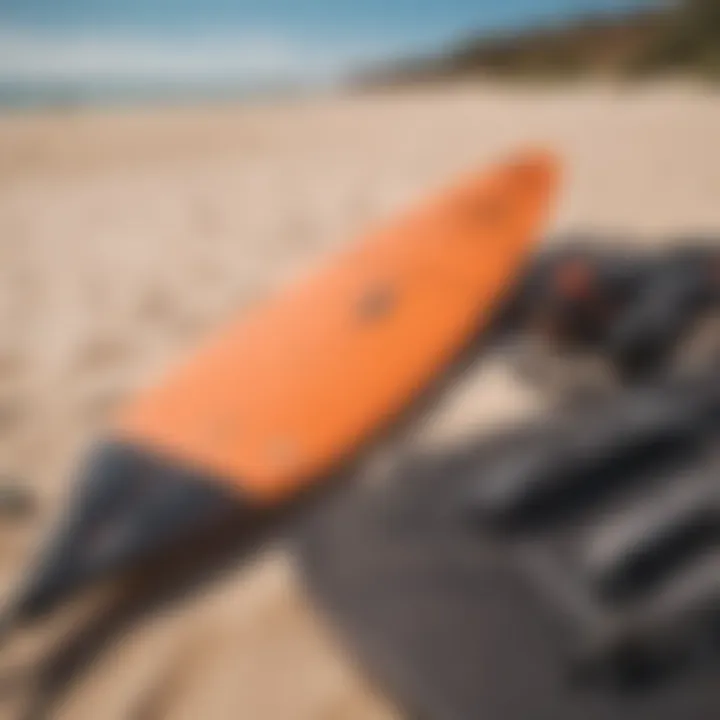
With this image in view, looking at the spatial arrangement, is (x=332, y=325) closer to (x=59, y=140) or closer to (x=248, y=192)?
(x=248, y=192)

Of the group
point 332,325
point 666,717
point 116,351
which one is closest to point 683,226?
point 332,325

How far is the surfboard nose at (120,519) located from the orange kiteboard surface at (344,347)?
0.02 metres

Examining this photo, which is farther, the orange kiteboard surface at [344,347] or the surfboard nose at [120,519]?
the orange kiteboard surface at [344,347]

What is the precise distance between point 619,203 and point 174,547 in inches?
43.4

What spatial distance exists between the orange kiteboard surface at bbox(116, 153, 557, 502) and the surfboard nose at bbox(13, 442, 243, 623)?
0.02m

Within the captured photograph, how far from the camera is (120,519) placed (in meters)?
0.66

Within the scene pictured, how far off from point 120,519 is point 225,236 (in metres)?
0.97

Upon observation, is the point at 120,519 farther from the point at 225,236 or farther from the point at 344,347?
the point at 225,236

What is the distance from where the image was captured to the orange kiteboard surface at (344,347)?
0.75 metres

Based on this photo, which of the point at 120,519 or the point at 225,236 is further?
the point at 225,236

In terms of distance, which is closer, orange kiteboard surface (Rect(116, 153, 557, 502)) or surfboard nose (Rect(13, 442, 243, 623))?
surfboard nose (Rect(13, 442, 243, 623))

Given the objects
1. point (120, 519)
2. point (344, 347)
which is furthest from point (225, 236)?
point (120, 519)

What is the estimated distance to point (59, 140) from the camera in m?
3.02

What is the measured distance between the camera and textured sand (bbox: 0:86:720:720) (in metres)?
0.56
